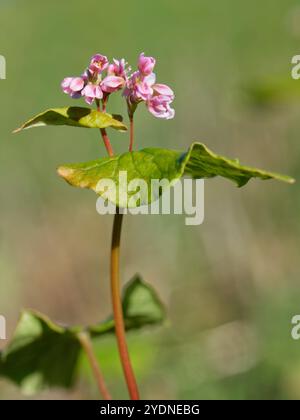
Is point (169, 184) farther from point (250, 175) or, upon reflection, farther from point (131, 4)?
point (131, 4)

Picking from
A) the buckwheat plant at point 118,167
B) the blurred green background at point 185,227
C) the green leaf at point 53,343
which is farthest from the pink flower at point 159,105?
the blurred green background at point 185,227

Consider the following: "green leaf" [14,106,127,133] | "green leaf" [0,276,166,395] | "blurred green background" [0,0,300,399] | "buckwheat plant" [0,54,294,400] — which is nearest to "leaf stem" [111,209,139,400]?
"buckwheat plant" [0,54,294,400]

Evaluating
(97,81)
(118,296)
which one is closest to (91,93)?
(97,81)

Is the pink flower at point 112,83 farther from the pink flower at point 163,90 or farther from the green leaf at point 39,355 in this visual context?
the green leaf at point 39,355

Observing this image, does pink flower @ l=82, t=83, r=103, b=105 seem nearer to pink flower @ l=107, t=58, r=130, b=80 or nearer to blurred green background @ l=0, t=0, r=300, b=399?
pink flower @ l=107, t=58, r=130, b=80

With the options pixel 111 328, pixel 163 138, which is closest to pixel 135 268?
pixel 163 138

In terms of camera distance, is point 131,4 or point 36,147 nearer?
point 36,147
